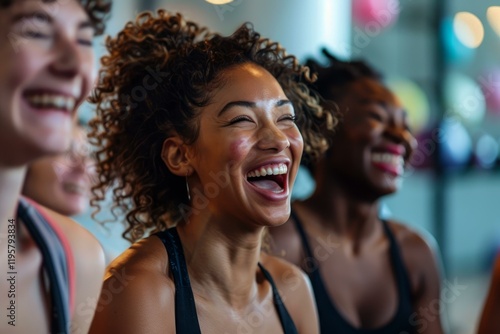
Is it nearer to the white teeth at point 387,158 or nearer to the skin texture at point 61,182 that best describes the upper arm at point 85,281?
the skin texture at point 61,182

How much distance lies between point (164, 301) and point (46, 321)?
0.18 meters

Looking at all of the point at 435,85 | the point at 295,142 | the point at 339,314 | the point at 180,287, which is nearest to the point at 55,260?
the point at 180,287

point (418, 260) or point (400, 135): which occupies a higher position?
point (400, 135)

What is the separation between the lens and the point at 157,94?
1.25 meters

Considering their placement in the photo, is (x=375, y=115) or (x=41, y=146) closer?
(x=41, y=146)

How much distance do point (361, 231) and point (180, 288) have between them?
30.4 inches

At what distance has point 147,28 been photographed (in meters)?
1.34

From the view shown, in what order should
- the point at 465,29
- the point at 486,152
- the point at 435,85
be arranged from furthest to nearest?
the point at 435,85
the point at 486,152
the point at 465,29

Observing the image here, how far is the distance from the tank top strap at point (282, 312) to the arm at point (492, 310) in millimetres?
445

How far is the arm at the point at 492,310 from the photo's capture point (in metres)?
1.53

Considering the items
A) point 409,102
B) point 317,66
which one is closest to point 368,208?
point 317,66

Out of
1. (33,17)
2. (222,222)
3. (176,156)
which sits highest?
(33,17)

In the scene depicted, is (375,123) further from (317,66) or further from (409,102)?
(409,102)

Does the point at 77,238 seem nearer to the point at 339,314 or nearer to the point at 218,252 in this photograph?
the point at 218,252
